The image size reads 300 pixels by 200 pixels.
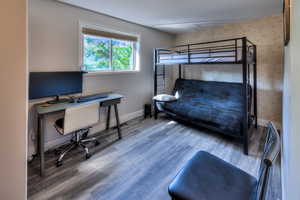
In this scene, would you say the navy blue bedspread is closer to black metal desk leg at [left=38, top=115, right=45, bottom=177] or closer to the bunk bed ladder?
the bunk bed ladder

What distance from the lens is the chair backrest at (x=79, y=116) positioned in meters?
2.16

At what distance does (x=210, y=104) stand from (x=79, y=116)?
2.56m

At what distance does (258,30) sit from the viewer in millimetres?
3479

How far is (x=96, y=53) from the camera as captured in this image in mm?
3215

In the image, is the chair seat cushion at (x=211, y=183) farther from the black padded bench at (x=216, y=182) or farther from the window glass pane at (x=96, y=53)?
the window glass pane at (x=96, y=53)

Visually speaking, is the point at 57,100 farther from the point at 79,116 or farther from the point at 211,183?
the point at 211,183

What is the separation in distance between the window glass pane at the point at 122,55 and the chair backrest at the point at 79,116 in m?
1.39

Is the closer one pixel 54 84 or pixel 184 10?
pixel 54 84

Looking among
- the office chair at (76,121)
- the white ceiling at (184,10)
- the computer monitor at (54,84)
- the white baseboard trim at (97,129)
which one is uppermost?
the white ceiling at (184,10)

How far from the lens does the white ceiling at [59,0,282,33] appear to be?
2553 millimetres

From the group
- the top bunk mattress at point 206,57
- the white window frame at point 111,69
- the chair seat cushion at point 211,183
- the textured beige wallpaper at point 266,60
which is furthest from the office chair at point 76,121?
the textured beige wallpaper at point 266,60

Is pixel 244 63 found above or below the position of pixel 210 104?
above

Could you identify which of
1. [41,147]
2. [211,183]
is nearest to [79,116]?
[41,147]

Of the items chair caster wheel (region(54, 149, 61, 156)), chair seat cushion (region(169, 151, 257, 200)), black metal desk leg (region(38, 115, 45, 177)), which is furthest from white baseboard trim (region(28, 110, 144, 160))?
chair seat cushion (region(169, 151, 257, 200))
